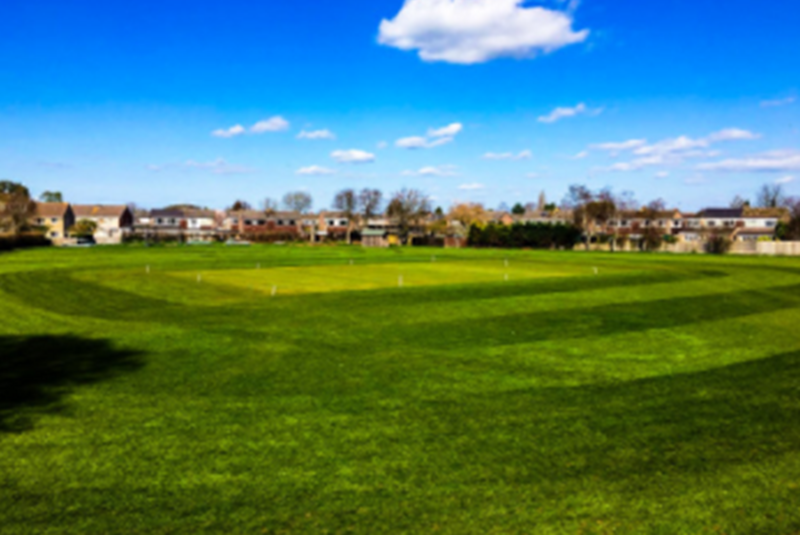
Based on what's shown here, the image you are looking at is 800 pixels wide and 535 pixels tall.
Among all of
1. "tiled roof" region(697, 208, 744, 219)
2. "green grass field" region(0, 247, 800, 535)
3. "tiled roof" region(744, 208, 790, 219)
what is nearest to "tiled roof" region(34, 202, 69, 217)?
"green grass field" region(0, 247, 800, 535)

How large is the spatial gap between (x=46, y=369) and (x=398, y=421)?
1098 cm

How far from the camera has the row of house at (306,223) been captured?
142125mm

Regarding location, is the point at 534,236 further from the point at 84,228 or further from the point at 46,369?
the point at 84,228

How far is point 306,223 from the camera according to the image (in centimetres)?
18862

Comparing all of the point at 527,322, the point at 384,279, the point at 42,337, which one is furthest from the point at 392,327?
the point at 384,279

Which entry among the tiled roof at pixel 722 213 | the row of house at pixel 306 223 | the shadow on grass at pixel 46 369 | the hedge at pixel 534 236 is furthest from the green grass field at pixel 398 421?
the tiled roof at pixel 722 213

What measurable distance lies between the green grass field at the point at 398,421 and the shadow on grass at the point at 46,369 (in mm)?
88

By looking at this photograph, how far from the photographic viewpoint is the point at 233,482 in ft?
32.1

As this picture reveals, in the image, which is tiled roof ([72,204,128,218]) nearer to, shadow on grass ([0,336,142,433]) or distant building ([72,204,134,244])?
distant building ([72,204,134,244])

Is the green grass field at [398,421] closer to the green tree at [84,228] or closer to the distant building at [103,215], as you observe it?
the green tree at [84,228]

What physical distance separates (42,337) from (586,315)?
22218 millimetres

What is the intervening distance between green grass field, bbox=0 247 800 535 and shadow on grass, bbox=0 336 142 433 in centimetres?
9

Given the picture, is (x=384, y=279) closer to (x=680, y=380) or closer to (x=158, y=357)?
(x=158, y=357)

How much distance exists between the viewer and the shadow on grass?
13.5 metres
